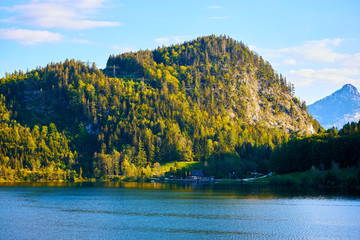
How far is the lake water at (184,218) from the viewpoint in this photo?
211 ft

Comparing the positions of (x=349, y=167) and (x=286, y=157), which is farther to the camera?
(x=286, y=157)

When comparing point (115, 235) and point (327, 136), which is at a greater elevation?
point (327, 136)

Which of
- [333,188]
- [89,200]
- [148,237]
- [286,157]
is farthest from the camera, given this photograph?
[286,157]

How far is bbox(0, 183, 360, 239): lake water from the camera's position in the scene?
6444 cm

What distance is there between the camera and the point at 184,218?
7912cm

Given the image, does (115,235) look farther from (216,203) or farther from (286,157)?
(286,157)

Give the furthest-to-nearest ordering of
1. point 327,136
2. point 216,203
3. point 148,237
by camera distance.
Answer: point 327,136
point 216,203
point 148,237

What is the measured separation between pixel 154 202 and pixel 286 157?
86.4 metres

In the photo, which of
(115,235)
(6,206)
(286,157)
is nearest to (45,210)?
(6,206)

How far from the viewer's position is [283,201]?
340 feet

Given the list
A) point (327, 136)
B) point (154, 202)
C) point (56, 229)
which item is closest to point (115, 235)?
point (56, 229)

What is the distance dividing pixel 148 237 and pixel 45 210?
3650 cm

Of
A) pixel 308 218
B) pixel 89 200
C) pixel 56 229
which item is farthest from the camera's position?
pixel 89 200

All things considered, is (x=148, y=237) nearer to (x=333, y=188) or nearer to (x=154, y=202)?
(x=154, y=202)
